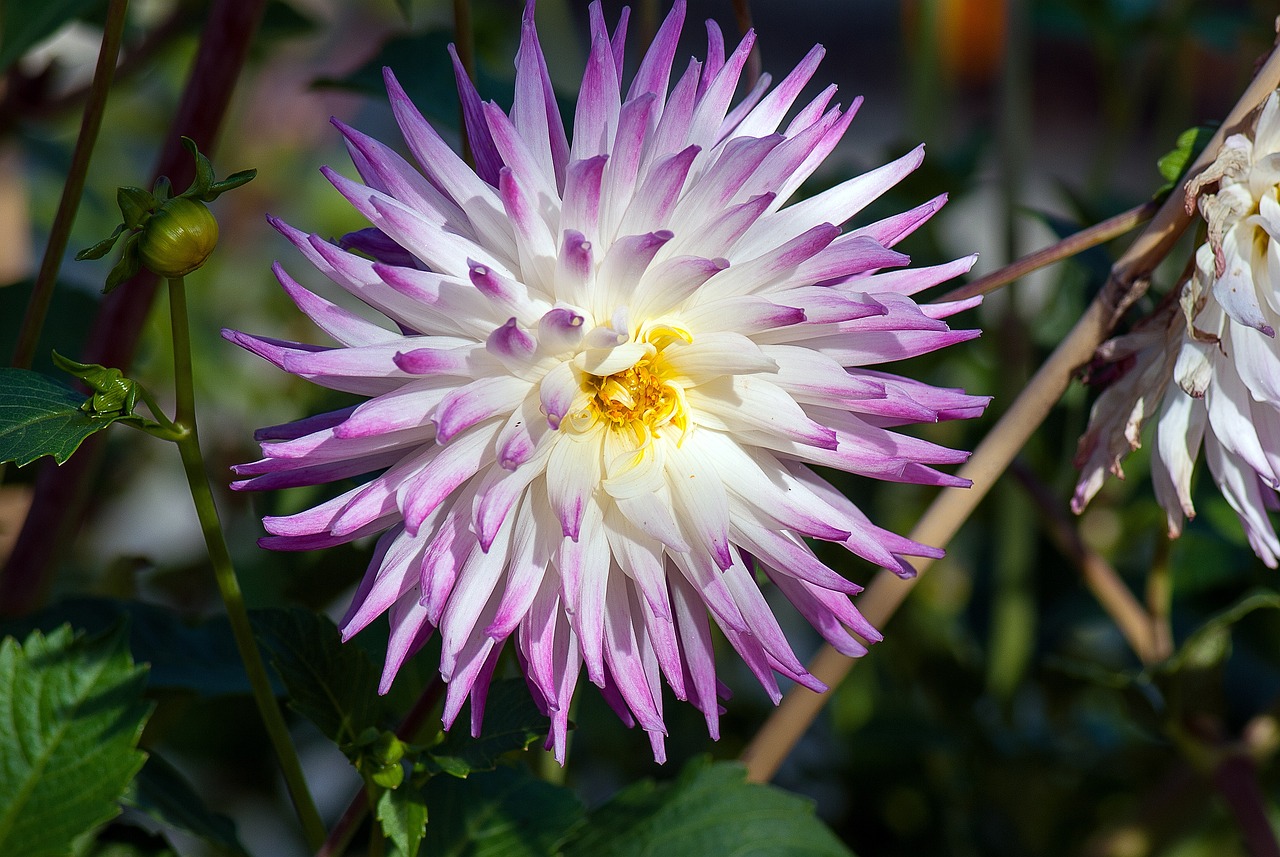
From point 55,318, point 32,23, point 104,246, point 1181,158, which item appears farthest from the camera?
point 55,318

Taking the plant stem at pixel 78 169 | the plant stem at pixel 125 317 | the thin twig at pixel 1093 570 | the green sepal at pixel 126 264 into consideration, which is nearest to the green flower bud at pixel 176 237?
the green sepal at pixel 126 264

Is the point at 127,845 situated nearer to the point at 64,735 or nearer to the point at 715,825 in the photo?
the point at 64,735

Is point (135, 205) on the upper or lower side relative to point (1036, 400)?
upper

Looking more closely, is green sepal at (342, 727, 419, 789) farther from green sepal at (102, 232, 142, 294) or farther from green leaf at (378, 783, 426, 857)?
green sepal at (102, 232, 142, 294)

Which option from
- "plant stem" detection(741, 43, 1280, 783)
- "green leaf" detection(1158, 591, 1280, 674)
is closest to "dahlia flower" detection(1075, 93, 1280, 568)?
"plant stem" detection(741, 43, 1280, 783)

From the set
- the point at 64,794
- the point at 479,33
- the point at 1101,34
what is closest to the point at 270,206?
the point at 479,33

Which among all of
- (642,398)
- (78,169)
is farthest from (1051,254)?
(78,169)

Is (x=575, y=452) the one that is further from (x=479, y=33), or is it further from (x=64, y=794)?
(x=479, y=33)
